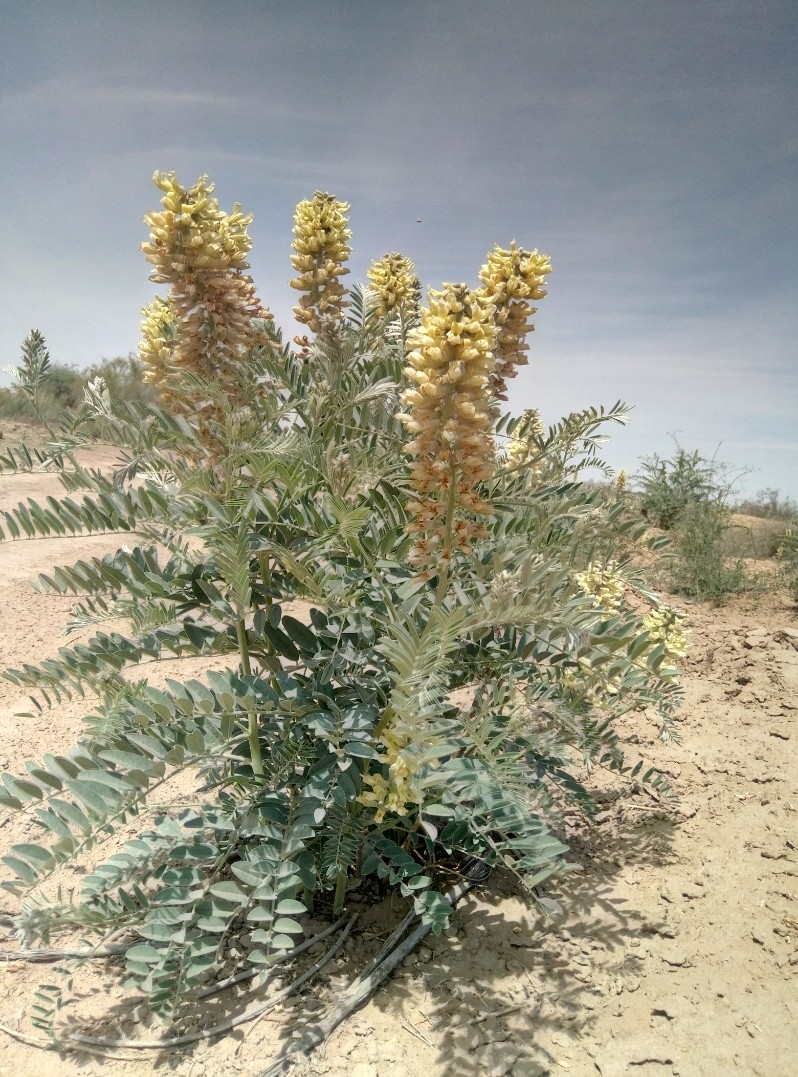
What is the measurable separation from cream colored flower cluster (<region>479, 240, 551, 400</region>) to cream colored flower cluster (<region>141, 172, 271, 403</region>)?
2.22 feet

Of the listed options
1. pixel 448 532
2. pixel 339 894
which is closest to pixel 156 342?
pixel 448 532

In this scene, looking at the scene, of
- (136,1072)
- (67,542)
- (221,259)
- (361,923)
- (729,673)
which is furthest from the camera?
(67,542)

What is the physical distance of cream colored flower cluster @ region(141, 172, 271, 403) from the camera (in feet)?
5.65

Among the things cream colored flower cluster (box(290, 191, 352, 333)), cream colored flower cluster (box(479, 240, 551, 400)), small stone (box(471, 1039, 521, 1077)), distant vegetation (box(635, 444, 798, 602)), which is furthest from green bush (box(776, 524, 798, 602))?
small stone (box(471, 1039, 521, 1077))

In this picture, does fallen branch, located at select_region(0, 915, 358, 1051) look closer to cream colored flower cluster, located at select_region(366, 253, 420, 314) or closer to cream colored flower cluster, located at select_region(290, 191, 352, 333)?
cream colored flower cluster, located at select_region(290, 191, 352, 333)

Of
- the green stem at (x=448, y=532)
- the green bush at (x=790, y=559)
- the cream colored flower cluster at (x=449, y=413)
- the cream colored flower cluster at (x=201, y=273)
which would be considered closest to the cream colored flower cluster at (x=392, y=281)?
the cream colored flower cluster at (x=201, y=273)

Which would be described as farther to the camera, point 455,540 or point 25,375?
point 25,375

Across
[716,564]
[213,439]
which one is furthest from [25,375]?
[716,564]

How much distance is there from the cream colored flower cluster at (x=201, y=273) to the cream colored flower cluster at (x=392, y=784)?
1.00 metres

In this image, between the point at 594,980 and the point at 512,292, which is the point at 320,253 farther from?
the point at 594,980

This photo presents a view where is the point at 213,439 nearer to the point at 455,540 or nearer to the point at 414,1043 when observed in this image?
the point at 455,540

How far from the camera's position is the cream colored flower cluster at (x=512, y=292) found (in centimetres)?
193

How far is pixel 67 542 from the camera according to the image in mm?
5895

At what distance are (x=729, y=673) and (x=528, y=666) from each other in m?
2.47
